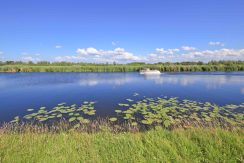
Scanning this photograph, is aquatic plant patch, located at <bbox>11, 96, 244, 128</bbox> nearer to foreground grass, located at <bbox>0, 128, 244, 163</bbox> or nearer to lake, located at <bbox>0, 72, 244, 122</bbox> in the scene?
lake, located at <bbox>0, 72, 244, 122</bbox>

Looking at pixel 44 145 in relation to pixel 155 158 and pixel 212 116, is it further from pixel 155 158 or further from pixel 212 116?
pixel 212 116

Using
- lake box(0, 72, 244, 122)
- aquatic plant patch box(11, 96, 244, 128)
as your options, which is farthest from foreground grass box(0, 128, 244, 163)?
lake box(0, 72, 244, 122)

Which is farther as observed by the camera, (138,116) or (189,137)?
(138,116)

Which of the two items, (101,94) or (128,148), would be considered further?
(101,94)

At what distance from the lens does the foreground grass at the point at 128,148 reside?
10.1 feet

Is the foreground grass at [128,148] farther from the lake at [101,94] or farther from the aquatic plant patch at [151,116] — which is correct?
the lake at [101,94]

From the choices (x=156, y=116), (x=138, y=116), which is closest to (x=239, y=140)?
(x=156, y=116)

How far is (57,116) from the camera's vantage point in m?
7.46

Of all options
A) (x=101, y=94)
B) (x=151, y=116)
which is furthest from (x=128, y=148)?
(x=101, y=94)

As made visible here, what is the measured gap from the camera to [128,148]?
3.52m

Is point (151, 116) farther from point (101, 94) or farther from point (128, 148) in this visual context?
point (101, 94)

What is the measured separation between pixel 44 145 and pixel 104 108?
544cm

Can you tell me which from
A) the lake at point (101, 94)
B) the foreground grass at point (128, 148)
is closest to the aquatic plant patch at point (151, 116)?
the lake at point (101, 94)

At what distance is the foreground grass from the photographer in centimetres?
308
